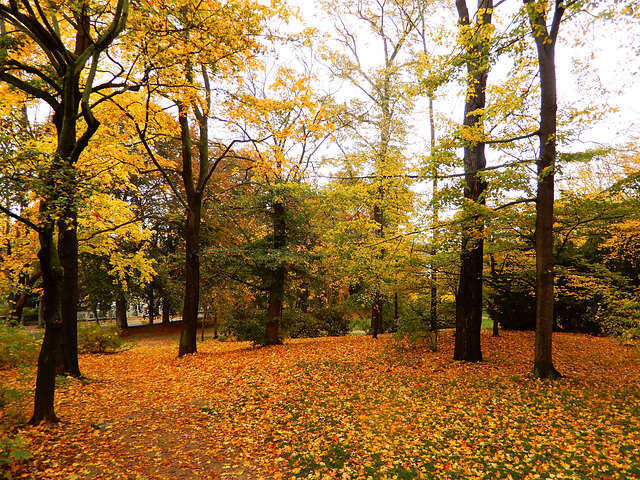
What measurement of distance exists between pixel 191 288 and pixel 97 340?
16.8 feet

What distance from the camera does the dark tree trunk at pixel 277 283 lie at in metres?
11.2

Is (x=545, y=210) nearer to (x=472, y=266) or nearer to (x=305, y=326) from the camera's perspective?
(x=472, y=266)

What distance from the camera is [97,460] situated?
13.0 ft

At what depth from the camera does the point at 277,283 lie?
1120 centimetres

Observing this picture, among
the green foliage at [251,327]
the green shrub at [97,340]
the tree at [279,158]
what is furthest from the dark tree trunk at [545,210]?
the green shrub at [97,340]

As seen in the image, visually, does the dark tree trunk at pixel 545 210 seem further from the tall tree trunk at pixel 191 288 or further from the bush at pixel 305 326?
the bush at pixel 305 326

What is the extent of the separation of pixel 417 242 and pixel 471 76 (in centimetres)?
404

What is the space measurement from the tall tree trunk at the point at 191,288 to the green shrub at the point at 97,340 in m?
4.10

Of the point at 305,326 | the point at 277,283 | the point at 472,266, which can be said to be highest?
A: the point at 472,266

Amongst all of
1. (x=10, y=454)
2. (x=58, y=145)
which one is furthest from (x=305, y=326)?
(x=10, y=454)

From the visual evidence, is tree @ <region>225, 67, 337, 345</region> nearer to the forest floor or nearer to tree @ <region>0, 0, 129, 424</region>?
the forest floor

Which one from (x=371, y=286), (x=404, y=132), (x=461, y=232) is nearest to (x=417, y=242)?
(x=461, y=232)

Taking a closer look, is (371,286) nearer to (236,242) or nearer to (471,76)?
(471,76)

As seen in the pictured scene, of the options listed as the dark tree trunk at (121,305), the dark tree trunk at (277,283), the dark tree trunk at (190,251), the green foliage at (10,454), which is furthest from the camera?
the dark tree trunk at (121,305)
